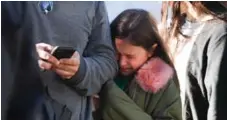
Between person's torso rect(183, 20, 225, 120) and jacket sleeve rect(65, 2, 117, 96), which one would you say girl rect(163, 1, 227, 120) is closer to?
person's torso rect(183, 20, 225, 120)

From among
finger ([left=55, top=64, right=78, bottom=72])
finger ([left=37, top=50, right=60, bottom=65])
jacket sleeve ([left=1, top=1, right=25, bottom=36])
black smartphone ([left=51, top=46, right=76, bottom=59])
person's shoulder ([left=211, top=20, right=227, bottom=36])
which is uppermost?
jacket sleeve ([left=1, top=1, right=25, bottom=36])

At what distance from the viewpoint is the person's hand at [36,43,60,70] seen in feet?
2.88

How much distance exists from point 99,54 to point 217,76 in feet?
0.87

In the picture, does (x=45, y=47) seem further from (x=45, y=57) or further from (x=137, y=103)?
(x=137, y=103)

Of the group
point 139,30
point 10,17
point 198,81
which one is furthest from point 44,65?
point 198,81

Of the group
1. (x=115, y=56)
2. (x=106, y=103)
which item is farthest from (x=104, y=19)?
(x=106, y=103)

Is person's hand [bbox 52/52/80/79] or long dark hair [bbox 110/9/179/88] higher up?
long dark hair [bbox 110/9/179/88]

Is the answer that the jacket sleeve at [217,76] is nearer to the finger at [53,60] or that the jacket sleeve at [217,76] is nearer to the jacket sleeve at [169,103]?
the jacket sleeve at [169,103]

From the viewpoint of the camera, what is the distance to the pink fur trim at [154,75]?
0.96 m

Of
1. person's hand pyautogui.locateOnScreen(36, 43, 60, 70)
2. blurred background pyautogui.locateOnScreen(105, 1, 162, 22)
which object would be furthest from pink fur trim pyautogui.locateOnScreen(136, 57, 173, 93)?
person's hand pyautogui.locateOnScreen(36, 43, 60, 70)

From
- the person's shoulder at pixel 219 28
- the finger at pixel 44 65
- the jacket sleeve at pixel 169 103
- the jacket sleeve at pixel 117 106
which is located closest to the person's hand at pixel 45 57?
the finger at pixel 44 65

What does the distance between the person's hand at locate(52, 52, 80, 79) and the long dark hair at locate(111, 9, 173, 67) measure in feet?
0.39

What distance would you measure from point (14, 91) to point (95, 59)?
7.5 inches

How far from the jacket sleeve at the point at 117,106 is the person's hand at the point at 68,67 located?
0.32ft
